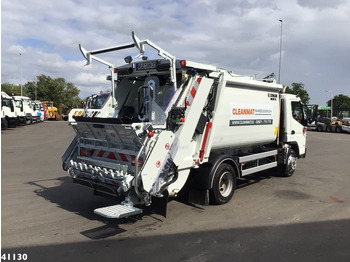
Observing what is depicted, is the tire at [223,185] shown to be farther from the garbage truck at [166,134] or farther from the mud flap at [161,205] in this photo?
the mud flap at [161,205]

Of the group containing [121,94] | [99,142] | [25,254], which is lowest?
[25,254]

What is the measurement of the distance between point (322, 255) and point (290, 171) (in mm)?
5302

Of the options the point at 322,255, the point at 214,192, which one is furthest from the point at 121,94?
the point at 322,255

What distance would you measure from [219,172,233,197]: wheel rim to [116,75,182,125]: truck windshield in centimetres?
199

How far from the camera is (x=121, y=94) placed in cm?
673

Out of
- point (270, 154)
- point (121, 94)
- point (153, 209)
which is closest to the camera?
point (153, 209)

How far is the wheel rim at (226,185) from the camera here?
21.1 ft

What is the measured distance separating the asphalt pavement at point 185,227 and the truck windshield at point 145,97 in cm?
183

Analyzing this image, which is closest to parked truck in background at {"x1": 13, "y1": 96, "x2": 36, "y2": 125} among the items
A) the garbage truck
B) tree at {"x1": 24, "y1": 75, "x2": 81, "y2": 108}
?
the garbage truck

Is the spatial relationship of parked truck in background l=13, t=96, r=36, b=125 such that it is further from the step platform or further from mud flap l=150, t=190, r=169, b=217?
the step platform

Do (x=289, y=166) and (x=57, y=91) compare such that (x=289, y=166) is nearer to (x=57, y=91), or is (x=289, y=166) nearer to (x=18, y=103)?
(x=18, y=103)

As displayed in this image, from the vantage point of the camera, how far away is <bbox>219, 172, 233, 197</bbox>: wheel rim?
6.43m

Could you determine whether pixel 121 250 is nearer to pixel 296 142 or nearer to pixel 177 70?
pixel 177 70

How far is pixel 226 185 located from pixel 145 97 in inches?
102
